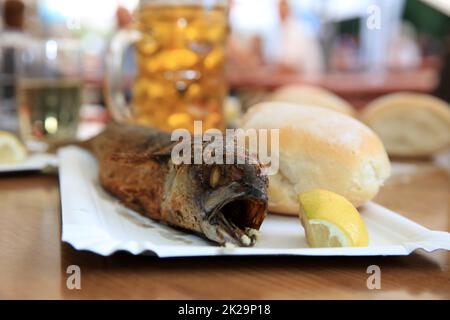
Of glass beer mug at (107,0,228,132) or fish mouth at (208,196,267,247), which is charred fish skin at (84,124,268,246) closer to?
fish mouth at (208,196,267,247)

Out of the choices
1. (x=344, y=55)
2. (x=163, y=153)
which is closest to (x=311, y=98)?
(x=163, y=153)

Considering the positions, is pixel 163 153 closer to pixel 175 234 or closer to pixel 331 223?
pixel 175 234

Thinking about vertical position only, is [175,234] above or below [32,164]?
below

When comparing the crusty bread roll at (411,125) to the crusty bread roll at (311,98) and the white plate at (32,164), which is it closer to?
the crusty bread roll at (311,98)

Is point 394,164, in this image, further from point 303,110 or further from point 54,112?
point 54,112

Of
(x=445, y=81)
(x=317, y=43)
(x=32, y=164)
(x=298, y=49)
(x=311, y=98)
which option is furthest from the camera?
(x=317, y=43)

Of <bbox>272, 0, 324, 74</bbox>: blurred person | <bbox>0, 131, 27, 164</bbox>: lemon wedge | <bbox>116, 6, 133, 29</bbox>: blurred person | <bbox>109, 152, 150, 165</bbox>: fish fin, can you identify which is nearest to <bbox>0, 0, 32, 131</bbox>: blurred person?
<bbox>0, 131, 27, 164</bbox>: lemon wedge
